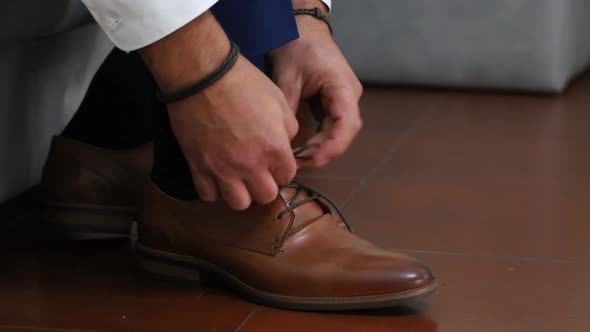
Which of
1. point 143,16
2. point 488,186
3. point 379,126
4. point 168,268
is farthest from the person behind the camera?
point 379,126

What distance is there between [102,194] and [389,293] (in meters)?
0.39

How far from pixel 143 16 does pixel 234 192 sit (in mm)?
165

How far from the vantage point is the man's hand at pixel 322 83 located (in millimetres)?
1004

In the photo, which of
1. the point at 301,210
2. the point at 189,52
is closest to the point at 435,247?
the point at 301,210

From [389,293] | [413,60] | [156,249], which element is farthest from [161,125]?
[413,60]

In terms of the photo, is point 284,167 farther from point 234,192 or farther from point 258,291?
point 258,291

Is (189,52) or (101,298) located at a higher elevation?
(189,52)

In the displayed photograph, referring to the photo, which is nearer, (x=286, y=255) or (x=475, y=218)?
(x=286, y=255)

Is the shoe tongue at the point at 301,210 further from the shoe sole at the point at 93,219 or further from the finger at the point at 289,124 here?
the shoe sole at the point at 93,219

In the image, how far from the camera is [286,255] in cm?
102

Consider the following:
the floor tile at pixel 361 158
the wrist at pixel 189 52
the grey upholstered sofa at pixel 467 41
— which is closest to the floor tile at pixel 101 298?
the wrist at pixel 189 52

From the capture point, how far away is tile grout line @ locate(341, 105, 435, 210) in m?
1.46

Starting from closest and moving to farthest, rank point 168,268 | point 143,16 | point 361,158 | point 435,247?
point 143,16 → point 168,268 → point 435,247 → point 361,158

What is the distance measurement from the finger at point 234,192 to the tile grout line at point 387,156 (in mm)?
487
